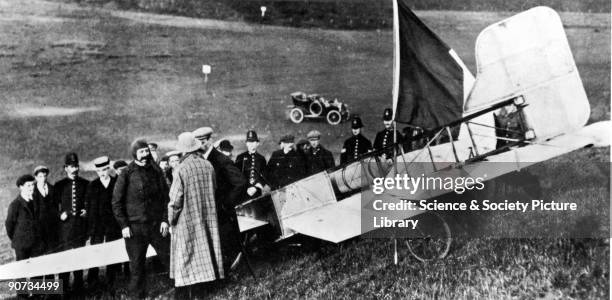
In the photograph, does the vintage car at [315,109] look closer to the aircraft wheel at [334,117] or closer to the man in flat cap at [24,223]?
the aircraft wheel at [334,117]

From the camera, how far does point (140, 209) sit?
16.6 ft

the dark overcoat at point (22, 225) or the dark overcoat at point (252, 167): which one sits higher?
the dark overcoat at point (252, 167)

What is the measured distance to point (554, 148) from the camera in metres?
5.08

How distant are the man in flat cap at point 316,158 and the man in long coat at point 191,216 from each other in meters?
1.94

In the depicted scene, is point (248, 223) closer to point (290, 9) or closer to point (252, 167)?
point (252, 167)

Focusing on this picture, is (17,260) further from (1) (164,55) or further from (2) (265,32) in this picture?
(2) (265,32)

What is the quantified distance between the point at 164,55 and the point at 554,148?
5622 millimetres

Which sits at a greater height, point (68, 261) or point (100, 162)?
point (100, 162)

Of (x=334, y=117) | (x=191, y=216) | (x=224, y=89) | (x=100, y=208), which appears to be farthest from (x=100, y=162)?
(x=334, y=117)

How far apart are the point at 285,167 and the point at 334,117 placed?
230 centimetres

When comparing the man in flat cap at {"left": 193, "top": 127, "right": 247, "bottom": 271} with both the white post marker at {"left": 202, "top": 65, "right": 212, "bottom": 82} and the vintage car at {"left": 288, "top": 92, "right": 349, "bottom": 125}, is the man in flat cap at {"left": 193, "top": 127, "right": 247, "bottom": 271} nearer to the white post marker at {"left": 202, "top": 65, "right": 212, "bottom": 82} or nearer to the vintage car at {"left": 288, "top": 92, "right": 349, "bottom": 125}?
the white post marker at {"left": 202, "top": 65, "right": 212, "bottom": 82}

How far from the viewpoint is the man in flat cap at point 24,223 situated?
5.40 m

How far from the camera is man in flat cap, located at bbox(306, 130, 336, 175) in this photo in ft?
21.4

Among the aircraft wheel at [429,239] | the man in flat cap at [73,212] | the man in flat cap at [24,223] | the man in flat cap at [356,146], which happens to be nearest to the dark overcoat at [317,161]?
the man in flat cap at [356,146]
